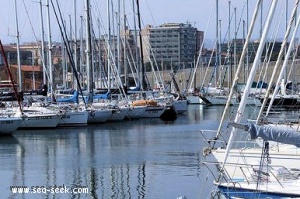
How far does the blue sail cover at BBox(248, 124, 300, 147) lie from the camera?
684 inches

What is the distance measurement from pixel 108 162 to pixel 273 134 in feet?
52.4

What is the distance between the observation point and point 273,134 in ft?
57.7

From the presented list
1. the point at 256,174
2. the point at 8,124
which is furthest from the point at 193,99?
the point at 256,174

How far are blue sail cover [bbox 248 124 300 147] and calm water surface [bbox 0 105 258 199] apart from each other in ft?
12.4

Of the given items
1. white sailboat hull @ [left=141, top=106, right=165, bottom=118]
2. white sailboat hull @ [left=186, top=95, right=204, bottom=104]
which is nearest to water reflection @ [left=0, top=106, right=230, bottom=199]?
white sailboat hull @ [left=141, top=106, right=165, bottom=118]

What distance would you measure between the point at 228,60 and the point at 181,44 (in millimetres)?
83646

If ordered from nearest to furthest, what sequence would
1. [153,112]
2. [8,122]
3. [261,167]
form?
1. [261,167]
2. [8,122]
3. [153,112]

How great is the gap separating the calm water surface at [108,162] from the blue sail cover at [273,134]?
12.4 ft

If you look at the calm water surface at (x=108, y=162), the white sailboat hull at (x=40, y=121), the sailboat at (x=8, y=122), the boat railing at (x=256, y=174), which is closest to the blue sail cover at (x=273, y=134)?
the boat railing at (x=256, y=174)

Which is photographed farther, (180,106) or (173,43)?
(173,43)

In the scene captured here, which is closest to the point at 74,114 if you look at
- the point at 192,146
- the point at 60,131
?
the point at 60,131

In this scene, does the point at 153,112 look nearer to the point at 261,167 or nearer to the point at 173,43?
the point at 261,167

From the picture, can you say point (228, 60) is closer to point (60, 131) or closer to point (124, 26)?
point (124, 26)

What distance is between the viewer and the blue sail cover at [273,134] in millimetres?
17375
